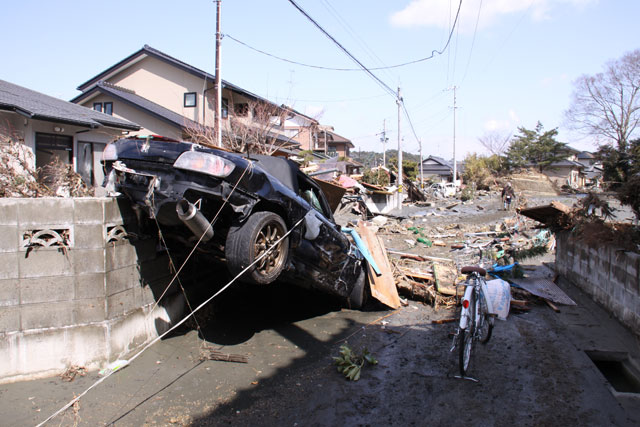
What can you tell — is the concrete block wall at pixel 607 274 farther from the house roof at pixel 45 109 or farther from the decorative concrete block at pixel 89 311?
the house roof at pixel 45 109

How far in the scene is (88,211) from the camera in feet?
14.1

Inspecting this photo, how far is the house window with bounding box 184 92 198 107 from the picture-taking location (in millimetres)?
19656

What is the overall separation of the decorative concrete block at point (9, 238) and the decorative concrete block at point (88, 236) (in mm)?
498

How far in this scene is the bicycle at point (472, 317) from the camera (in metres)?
4.48

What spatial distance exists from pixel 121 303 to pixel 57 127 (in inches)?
362

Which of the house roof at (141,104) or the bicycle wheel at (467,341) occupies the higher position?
the house roof at (141,104)

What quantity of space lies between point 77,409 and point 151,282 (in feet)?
5.25

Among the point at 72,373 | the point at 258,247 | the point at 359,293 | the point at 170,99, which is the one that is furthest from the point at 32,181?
the point at 170,99

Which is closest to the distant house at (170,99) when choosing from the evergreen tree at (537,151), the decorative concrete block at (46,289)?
the decorative concrete block at (46,289)

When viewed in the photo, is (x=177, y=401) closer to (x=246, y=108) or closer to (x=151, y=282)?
(x=151, y=282)

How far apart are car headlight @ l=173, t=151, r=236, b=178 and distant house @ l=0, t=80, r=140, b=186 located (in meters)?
6.47

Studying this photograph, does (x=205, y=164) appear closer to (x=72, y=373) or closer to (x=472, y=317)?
(x=72, y=373)

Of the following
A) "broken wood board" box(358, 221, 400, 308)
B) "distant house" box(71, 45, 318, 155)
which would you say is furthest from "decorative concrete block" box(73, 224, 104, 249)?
"distant house" box(71, 45, 318, 155)

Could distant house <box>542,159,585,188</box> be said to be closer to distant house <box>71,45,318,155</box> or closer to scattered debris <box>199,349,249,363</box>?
distant house <box>71,45,318,155</box>
